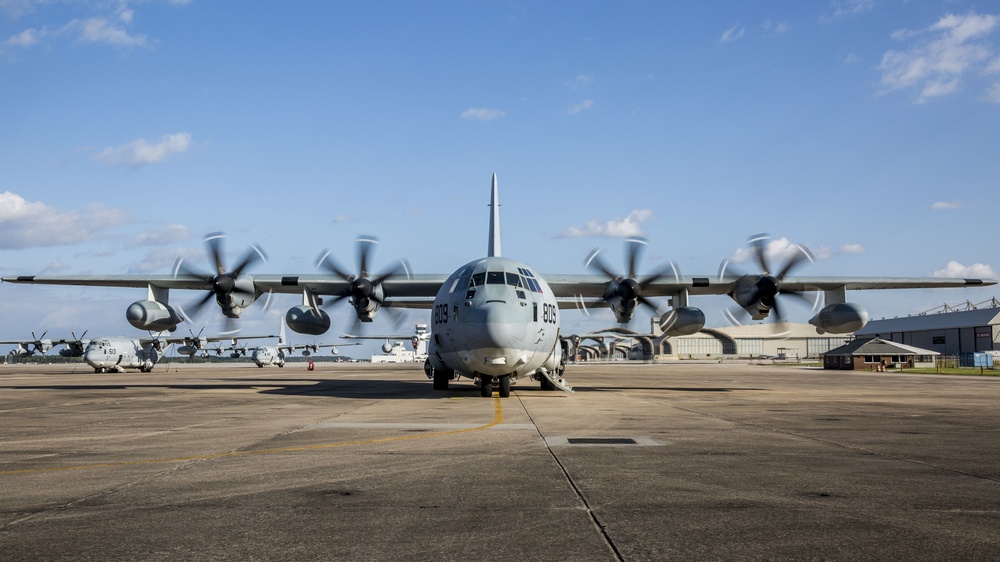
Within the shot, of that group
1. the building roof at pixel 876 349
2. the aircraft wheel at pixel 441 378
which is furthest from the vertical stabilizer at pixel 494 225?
the building roof at pixel 876 349

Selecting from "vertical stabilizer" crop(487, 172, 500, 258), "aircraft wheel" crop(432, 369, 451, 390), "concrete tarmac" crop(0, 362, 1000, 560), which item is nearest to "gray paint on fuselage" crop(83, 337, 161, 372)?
"vertical stabilizer" crop(487, 172, 500, 258)

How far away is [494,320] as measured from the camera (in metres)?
21.1

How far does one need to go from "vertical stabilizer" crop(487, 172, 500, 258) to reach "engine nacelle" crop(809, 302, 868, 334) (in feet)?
43.5

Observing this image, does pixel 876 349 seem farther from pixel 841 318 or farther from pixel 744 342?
pixel 744 342

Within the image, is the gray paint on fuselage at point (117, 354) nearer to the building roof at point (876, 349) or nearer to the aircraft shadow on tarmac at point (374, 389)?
the aircraft shadow on tarmac at point (374, 389)

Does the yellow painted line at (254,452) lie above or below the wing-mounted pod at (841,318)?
below

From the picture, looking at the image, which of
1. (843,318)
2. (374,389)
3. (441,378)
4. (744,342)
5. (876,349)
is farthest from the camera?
(744,342)

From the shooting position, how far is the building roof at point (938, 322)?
90.0 metres

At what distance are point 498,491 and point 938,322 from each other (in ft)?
369

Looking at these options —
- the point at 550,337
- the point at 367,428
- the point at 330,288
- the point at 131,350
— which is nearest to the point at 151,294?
the point at 330,288

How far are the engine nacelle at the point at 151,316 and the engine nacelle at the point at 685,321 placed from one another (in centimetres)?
2005

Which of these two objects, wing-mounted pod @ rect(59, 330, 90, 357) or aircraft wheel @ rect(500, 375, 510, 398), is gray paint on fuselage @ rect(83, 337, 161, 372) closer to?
wing-mounted pod @ rect(59, 330, 90, 357)

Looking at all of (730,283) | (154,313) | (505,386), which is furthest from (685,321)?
(154,313)

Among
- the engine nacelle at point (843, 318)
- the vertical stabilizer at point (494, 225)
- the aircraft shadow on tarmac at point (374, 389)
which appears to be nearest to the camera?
the aircraft shadow on tarmac at point (374, 389)
